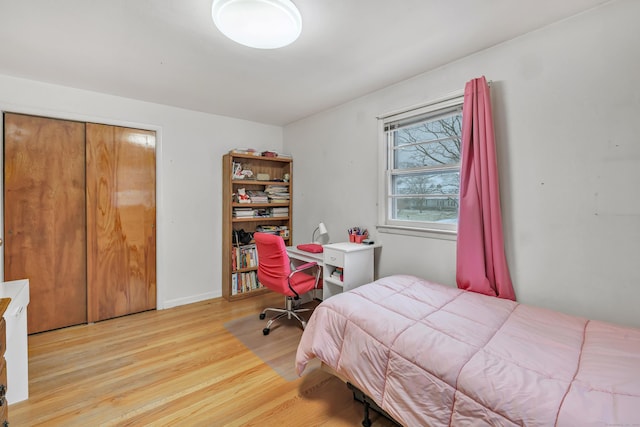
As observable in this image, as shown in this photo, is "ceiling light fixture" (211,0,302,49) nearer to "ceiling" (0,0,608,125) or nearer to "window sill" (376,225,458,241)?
"ceiling" (0,0,608,125)

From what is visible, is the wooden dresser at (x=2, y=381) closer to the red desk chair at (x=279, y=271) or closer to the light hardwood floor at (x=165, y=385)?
the light hardwood floor at (x=165, y=385)

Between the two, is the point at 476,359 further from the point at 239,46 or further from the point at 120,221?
the point at 120,221

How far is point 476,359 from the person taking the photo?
3.91 ft

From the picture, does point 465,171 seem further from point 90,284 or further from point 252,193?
point 90,284

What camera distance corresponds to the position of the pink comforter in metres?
0.97

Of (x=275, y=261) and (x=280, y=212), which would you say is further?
(x=280, y=212)

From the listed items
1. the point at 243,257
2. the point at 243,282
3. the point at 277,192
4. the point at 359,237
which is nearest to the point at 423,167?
the point at 359,237

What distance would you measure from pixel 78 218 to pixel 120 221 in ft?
1.16

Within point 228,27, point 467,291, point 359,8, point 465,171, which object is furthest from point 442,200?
point 228,27

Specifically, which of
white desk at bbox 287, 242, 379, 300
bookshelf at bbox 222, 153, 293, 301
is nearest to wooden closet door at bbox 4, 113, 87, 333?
bookshelf at bbox 222, 153, 293, 301

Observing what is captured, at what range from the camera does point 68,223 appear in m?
2.79

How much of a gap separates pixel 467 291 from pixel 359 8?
6.59 ft

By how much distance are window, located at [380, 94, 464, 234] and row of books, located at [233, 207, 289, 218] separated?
1.70 metres

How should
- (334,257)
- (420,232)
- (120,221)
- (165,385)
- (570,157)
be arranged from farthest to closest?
1. (120,221)
2. (334,257)
3. (420,232)
4. (165,385)
5. (570,157)
